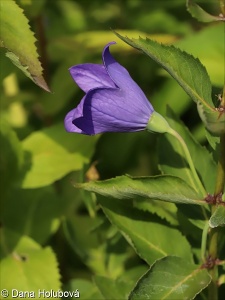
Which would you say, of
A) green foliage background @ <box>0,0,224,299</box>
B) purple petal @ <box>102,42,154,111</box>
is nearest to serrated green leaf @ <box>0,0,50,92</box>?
green foliage background @ <box>0,0,224,299</box>

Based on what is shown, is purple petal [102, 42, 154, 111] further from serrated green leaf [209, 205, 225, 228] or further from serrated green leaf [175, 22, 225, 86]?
serrated green leaf [175, 22, 225, 86]

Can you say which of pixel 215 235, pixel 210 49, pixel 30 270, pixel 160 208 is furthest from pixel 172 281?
pixel 210 49

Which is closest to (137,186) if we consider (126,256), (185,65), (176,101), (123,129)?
(123,129)

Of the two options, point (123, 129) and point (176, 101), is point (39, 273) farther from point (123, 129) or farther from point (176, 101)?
point (176, 101)

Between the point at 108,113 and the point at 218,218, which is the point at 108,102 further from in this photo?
the point at 218,218

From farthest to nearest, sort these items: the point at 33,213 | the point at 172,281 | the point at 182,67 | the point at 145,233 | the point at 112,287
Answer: the point at 33,213 < the point at 112,287 < the point at 145,233 < the point at 172,281 < the point at 182,67
